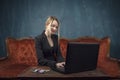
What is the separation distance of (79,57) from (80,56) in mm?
15

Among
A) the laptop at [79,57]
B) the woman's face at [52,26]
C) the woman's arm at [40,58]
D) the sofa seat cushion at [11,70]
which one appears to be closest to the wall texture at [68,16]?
the sofa seat cushion at [11,70]

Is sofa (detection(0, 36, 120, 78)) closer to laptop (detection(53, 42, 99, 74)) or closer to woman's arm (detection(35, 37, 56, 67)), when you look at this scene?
woman's arm (detection(35, 37, 56, 67))

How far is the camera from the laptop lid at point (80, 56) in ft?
7.40

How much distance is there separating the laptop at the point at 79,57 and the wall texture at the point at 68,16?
8.71 ft

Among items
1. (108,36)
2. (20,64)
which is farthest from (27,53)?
(108,36)

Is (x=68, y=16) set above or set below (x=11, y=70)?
above

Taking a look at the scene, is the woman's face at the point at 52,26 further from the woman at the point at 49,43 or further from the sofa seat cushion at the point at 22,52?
the sofa seat cushion at the point at 22,52

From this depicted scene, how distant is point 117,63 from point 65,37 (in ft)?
4.07

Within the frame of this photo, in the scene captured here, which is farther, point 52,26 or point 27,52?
point 27,52

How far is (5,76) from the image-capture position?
418cm

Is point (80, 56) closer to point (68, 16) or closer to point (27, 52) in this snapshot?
point (27, 52)

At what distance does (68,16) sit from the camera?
512 centimetres

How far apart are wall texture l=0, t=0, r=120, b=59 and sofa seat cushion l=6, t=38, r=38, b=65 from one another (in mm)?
315

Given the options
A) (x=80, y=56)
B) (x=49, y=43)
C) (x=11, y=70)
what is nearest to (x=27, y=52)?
(x=11, y=70)
